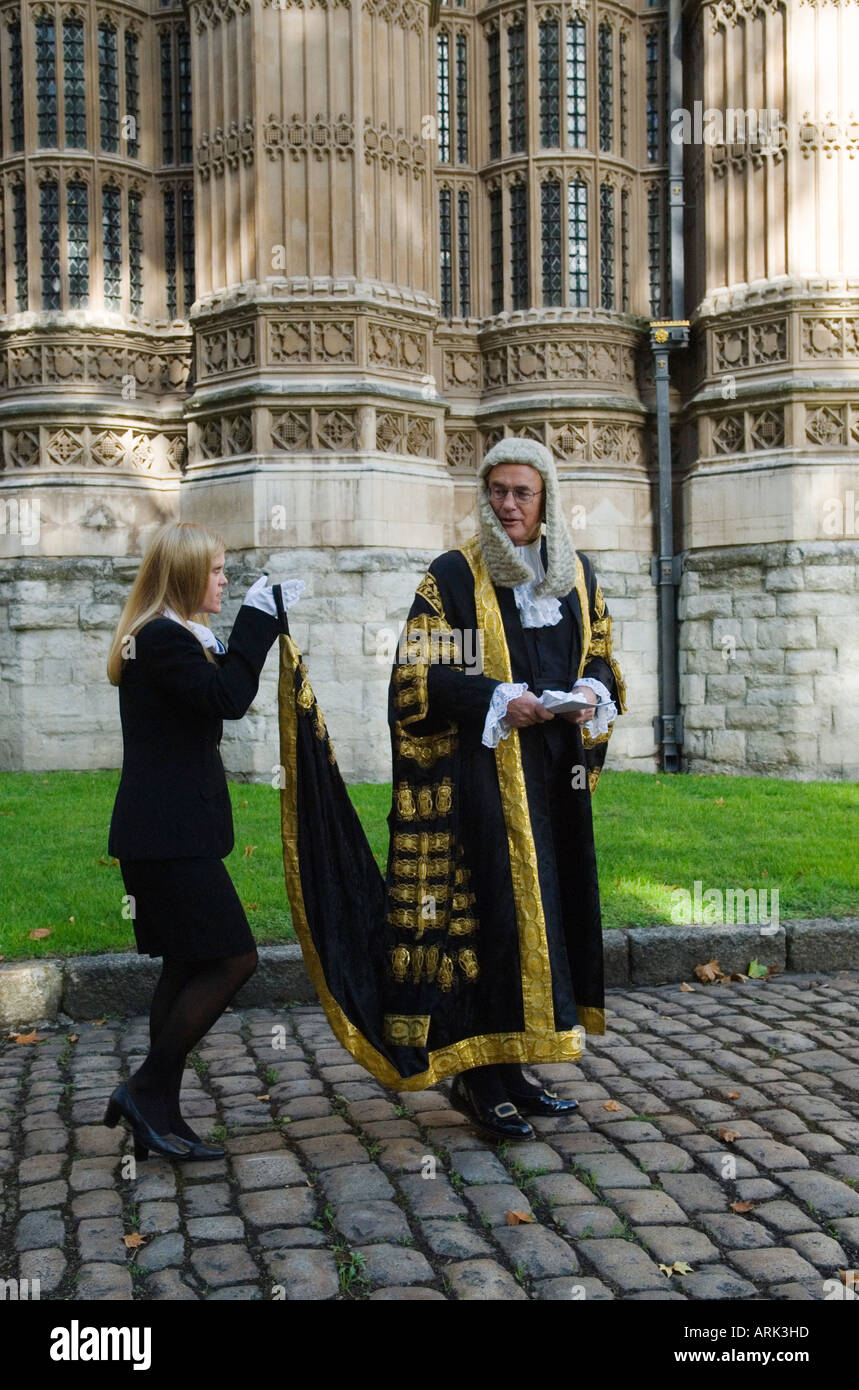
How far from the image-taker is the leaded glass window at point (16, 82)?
12.3 metres

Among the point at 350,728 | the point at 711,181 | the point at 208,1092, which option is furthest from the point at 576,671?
the point at 711,181

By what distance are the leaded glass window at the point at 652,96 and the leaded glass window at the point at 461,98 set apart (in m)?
1.84

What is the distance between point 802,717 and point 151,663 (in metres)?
8.80

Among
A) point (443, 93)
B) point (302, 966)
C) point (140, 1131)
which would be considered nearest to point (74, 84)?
point (443, 93)

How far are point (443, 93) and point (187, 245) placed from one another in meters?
3.03

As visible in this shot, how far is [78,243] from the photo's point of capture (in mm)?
12578

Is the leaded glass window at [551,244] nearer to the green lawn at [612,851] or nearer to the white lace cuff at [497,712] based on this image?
the green lawn at [612,851]

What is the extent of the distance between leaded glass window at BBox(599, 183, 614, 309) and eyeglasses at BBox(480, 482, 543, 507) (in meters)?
9.58

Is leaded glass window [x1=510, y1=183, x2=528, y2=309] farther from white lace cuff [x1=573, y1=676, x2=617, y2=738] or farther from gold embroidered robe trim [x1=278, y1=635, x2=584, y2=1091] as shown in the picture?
gold embroidered robe trim [x1=278, y1=635, x2=584, y2=1091]

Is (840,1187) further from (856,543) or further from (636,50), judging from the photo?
(636,50)

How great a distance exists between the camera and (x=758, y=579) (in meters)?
12.0

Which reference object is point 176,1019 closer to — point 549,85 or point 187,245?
point 187,245

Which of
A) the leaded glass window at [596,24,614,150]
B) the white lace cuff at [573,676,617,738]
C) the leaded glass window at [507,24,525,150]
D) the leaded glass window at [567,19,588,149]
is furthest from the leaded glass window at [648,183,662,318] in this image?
the white lace cuff at [573,676,617,738]

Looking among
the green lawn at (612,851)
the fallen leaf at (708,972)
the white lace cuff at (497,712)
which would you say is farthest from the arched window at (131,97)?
the white lace cuff at (497,712)
